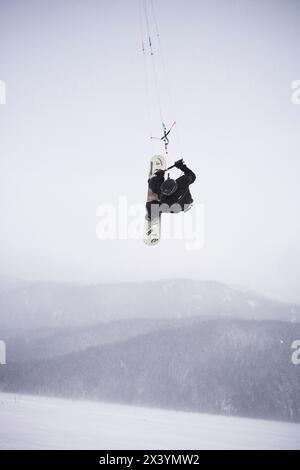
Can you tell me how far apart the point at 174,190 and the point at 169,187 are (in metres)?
0.12

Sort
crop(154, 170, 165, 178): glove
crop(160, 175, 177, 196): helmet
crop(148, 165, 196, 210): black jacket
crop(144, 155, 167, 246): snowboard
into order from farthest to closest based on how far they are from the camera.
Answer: crop(144, 155, 167, 246): snowboard < crop(154, 170, 165, 178): glove < crop(148, 165, 196, 210): black jacket < crop(160, 175, 177, 196): helmet

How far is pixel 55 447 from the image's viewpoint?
49406mm

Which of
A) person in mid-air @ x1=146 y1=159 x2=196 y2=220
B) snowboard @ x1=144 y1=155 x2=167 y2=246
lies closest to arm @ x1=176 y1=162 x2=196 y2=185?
person in mid-air @ x1=146 y1=159 x2=196 y2=220

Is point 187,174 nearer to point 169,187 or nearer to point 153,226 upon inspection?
point 169,187

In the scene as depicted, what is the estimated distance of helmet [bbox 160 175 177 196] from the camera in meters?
8.45

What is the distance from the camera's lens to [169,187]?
8469 millimetres

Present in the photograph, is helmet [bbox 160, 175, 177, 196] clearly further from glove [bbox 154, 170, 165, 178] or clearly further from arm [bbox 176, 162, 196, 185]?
glove [bbox 154, 170, 165, 178]

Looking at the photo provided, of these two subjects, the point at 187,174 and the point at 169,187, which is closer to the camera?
the point at 169,187

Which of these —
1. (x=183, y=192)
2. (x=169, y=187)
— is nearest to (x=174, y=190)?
(x=169, y=187)
